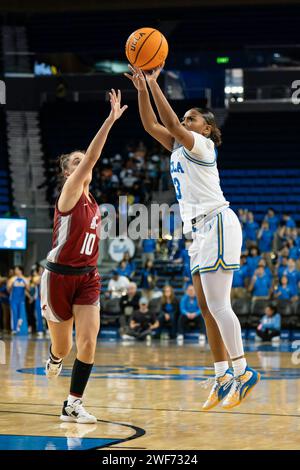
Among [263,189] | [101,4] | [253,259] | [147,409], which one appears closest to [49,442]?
[147,409]

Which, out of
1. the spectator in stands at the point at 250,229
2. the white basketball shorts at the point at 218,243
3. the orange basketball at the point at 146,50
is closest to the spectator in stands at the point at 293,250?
the spectator in stands at the point at 250,229

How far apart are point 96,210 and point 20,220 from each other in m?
13.2

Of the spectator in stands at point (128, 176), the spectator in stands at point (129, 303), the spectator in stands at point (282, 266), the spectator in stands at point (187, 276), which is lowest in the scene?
the spectator in stands at point (129, 303)

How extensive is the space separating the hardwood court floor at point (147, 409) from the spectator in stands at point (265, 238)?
24.6 feet

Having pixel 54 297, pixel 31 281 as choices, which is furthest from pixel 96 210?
pixel 31 281

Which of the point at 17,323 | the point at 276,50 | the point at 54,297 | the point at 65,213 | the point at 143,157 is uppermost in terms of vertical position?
the point at 276,50

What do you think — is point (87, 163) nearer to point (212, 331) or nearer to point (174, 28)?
point (212, 331)

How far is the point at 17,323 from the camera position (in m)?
18.2

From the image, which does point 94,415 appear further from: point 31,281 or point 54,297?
point 31,281

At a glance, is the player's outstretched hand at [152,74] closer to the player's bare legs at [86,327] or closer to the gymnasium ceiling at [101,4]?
the player's bare legs at [86,327]

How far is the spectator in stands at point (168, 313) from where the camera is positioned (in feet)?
54.4
